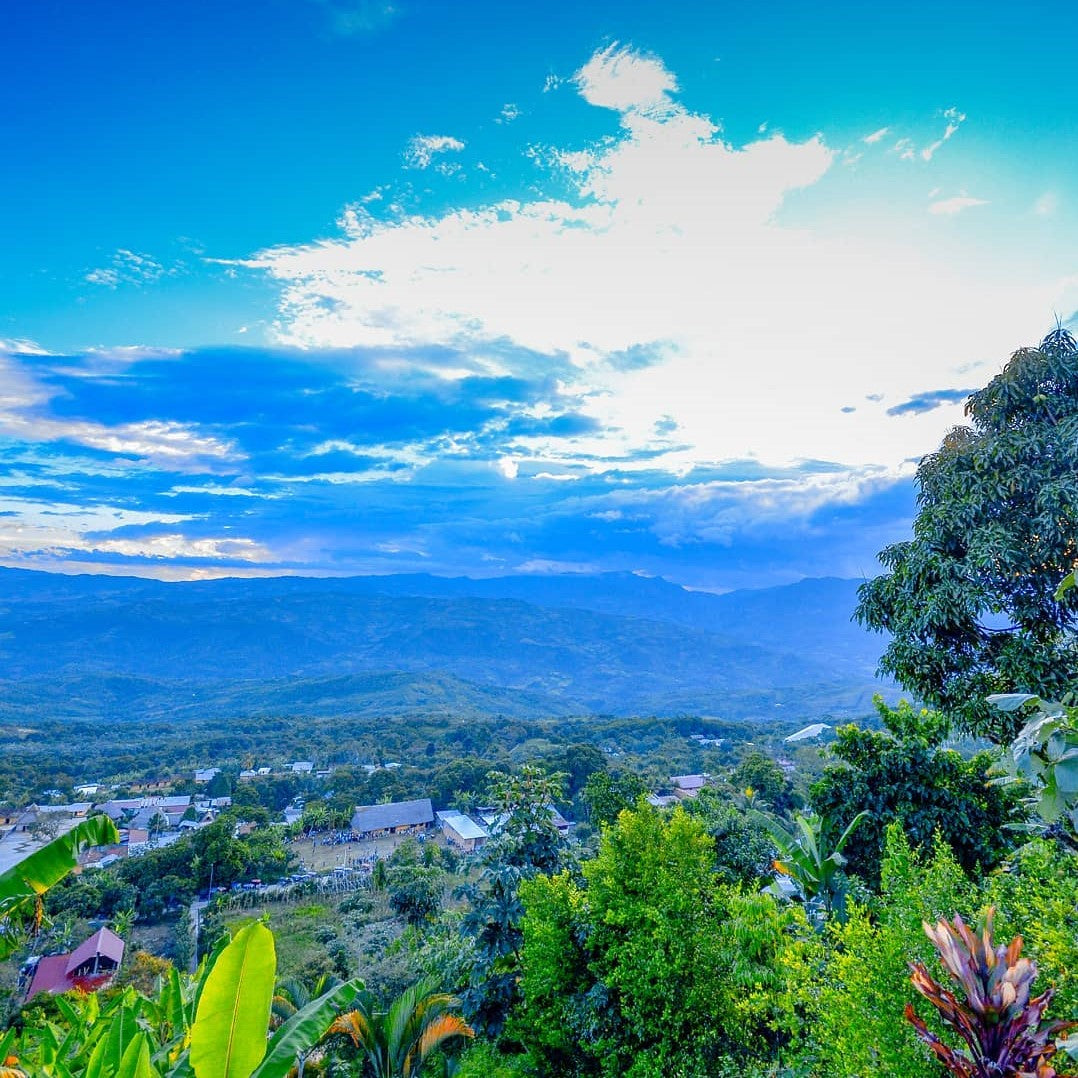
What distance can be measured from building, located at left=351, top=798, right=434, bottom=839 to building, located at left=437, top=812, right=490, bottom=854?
1661 mm

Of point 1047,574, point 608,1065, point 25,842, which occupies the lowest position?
point 608,1065

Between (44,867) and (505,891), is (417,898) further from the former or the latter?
(44,867)

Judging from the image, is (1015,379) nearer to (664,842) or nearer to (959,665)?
(959,665)

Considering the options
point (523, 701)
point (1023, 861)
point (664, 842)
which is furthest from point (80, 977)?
→ point (523, 701)

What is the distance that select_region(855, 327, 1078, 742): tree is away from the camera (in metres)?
7.12

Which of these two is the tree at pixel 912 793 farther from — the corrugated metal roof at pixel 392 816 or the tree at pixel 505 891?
the corrugated metal roof at pixel 392 816

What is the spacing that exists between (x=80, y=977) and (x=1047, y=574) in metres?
30.0

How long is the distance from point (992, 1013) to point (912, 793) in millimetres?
8776

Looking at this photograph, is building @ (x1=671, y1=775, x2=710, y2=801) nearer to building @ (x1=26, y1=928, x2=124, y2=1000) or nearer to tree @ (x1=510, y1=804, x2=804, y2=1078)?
building @ (x1=26, y1=928, x2=124, y2=1000)

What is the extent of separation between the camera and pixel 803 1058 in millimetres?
5051

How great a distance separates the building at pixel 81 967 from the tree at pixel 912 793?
2392 cm

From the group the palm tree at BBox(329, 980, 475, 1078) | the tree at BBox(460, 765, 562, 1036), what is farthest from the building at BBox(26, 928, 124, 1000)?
the tree at BBox(460, 765, 562, 1036)

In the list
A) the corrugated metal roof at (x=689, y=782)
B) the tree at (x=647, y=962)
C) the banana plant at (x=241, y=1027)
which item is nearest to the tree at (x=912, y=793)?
the tree at (x=647, y=962)

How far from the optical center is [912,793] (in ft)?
33.2
